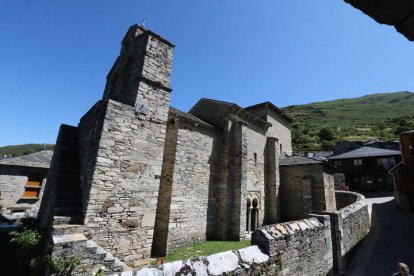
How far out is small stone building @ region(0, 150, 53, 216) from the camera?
16.9m

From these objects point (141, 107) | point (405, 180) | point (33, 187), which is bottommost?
point (33, 187)

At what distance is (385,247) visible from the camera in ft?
37.2

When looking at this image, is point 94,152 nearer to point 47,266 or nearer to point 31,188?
point 47,266

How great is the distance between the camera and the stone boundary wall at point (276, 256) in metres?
4.35

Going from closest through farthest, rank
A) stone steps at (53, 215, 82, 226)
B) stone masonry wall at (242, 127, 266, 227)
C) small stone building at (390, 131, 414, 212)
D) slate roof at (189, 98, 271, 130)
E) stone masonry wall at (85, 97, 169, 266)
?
stone steps at (53, 215, 82, 226), stone masonry wall at (85, 97, 169, 266), slate roof at (189, 98, 271, 130), stone masonry wall at (242, 127, 266, 227), small stone building at (390, 131, 414, 212)

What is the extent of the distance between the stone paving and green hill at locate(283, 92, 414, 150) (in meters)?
47.2

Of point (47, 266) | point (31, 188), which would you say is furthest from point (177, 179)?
point (31, 188)

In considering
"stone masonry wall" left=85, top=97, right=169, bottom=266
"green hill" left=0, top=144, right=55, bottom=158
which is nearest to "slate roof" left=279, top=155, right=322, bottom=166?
"stone masonry wall" left=85, top=97, right=169, bottom=266

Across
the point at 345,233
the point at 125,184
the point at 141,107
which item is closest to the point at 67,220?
the point at 125,184

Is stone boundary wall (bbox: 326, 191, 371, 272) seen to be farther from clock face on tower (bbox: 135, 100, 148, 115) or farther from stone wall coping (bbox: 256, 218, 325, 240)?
clock face on tower (bbox: 135, 100, 148, 115)

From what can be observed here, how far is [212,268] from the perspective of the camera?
448 centimetres

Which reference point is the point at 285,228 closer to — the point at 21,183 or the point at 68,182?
the point at 68,182

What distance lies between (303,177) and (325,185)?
1.56 m

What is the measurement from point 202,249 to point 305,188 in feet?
32.3
